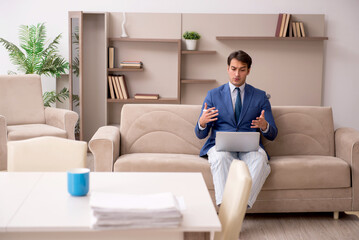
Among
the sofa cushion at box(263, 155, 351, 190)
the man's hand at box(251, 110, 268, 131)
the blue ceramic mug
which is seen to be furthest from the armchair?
the blue ceramic mug

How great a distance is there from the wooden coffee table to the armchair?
2.74 m

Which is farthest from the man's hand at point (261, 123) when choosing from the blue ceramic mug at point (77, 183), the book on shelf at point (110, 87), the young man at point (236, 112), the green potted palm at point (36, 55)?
the green potted palm at point (36, 55)

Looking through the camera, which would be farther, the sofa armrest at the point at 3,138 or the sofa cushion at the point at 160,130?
the sofa armrest at the point at 3,138

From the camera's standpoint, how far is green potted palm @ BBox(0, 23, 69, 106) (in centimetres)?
572

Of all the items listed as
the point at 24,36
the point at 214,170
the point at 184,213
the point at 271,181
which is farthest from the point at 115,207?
the point at 24,36

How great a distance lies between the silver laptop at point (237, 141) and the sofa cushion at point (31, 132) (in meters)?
1.81

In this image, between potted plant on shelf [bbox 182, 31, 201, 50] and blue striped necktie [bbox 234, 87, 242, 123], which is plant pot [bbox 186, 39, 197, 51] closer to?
potted plant on shelf [bbox 182, 31, 201, 50]

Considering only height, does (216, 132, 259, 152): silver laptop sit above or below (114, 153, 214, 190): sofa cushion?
above

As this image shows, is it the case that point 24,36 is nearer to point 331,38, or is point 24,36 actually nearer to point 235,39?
point 235,39

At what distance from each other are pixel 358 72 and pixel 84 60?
3.43 m

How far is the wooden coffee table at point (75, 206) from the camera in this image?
4.77ft

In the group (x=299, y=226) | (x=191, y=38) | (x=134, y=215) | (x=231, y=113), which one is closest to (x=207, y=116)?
(x=231, y=113)

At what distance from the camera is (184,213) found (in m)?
1.57

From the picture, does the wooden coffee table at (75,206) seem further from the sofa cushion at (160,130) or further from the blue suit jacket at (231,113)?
the sofa cushion at (160,130)
